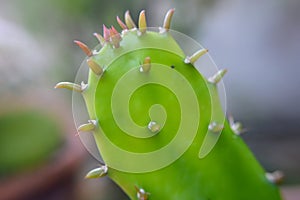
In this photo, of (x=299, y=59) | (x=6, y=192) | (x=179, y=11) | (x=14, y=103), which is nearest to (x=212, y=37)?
(x=299, y=59)

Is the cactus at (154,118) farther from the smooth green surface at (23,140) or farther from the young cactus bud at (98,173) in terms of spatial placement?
the smooth green surface at (23,140)

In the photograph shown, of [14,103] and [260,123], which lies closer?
[14,103]

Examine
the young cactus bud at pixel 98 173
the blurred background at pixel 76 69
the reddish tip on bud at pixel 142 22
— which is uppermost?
the reddish tip on bud at pixel 142 22

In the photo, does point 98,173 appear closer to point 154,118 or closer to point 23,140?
point 154,118

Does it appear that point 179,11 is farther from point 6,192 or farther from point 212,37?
point 6,192

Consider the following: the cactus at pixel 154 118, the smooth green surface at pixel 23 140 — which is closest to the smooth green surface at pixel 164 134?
the cactus at pixel 154 118

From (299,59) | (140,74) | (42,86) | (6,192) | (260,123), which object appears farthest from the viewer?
(299,59)

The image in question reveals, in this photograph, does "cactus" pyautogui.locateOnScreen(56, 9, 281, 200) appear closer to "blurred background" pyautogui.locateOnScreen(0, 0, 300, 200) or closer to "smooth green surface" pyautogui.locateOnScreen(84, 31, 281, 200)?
"smooth green surface" pyautogui.locateOnScreen(84, 31, 281, 200)
